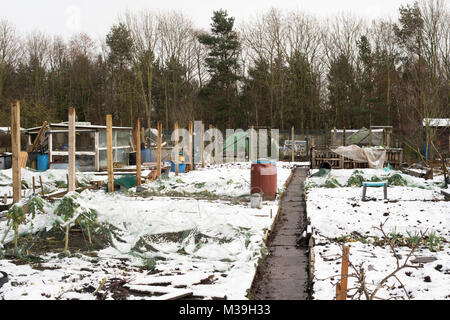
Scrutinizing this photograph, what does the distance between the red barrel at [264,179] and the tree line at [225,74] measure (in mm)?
20644

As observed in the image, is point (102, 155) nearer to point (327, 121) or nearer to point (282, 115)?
point (282, 115)

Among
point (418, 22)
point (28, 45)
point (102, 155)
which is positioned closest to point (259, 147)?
point (102, 155)

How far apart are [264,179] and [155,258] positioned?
5542mm

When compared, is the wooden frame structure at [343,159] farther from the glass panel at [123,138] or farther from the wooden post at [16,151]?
the wooden post at [16,151]

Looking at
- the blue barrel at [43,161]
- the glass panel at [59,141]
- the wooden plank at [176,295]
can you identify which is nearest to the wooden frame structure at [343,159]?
the glass panel at [59,141]

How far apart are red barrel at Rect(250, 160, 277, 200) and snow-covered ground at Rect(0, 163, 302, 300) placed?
2.18 metres

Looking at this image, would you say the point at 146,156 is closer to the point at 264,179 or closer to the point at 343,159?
the point at 343,159

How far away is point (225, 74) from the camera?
111 feet

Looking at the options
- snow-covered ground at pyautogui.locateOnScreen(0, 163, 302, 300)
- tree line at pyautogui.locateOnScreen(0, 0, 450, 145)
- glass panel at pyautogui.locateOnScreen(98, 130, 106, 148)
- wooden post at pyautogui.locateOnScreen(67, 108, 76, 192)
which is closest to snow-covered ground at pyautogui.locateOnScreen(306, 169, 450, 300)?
snow-covered ground at pyautogui.locateOnScreen(0, 163, 302, 300)

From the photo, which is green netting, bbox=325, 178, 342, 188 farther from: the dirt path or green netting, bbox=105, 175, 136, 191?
green netting, bbox=105, 175, 136, 191

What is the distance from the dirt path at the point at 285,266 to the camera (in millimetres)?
5066

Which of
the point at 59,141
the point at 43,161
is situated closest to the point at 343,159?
the point at 59,141

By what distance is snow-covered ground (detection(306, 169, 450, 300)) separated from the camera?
191 inches
